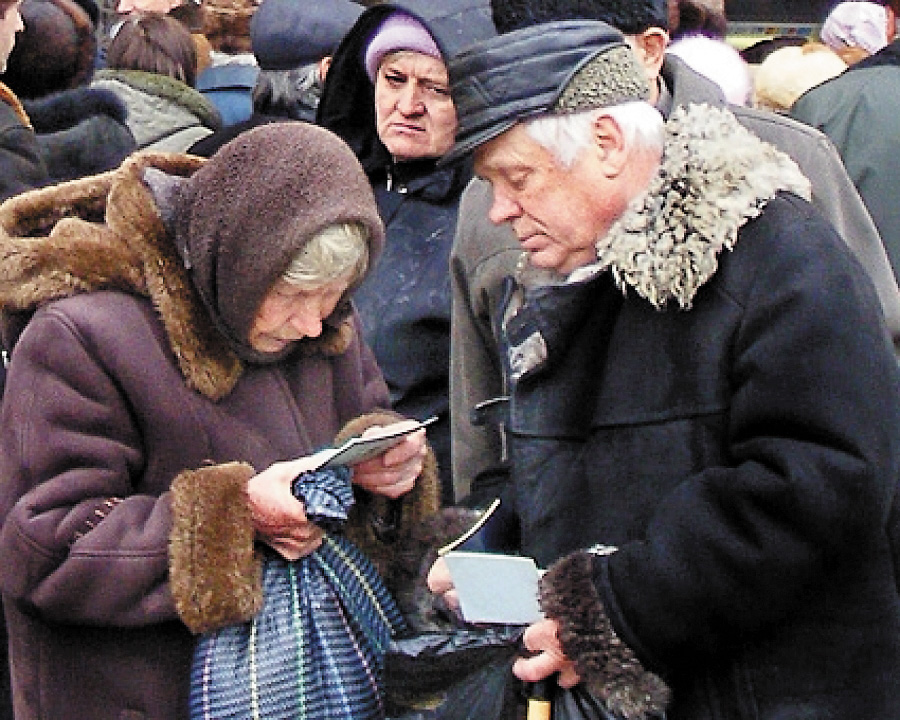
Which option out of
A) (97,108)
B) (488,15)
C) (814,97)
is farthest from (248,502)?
(814,97)

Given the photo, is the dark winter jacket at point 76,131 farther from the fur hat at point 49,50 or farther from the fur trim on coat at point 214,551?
the fur trim on coat at point 214,551

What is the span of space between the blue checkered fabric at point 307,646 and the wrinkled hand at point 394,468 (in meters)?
0.12

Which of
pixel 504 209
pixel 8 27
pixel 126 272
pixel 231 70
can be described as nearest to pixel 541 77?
pixel 504 209

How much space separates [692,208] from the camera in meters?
1.87

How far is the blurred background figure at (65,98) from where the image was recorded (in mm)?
3818

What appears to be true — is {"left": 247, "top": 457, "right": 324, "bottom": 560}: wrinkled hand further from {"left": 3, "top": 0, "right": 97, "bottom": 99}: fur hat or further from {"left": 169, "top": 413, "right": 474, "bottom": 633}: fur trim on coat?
{"left": 3, "top": 0, "right": 97, "bottom": 99}: fur hat

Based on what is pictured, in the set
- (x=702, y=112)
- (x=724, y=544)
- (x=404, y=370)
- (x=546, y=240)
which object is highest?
(x=702, y=112)

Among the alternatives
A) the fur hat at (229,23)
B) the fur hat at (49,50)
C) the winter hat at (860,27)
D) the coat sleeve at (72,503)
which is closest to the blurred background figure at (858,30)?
the winter hat at (860,27)

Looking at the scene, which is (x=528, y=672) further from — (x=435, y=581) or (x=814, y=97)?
(x=814, y=97)

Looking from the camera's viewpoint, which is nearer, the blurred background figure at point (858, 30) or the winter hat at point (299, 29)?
the winter hat at point (299, 29)

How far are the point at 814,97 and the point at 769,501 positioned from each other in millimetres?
3088

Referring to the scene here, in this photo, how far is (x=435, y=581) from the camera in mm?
2188

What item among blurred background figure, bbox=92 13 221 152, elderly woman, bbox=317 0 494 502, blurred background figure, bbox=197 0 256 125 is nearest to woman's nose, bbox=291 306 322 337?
elderly woman, bbox=317 0 494 502

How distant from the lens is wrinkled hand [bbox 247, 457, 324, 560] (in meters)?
2.25
